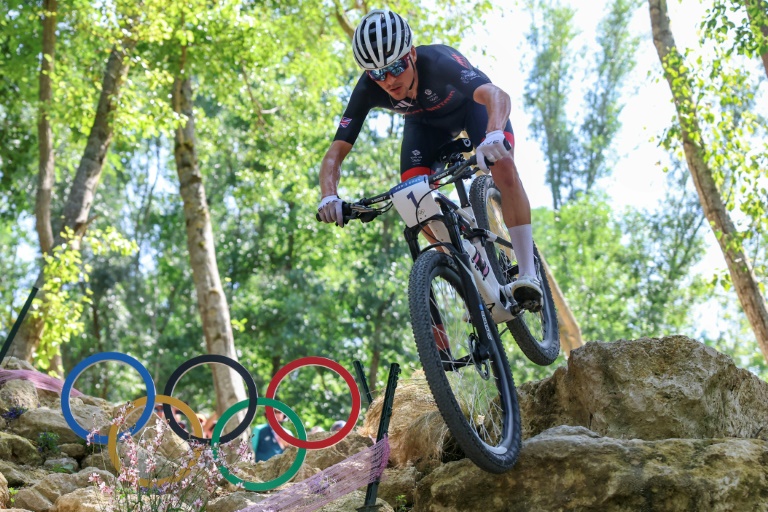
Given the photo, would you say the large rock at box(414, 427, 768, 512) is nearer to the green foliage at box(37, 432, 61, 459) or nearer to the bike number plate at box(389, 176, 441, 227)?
the bike number plate at box(389, 176, 441, 227)

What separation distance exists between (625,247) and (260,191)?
18.2 meters

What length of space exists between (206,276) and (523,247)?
26.0 ft

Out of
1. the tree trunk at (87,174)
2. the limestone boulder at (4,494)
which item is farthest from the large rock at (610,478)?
the tree trunk at (87,174)

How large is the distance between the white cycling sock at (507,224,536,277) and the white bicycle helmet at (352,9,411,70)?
1.30 meters

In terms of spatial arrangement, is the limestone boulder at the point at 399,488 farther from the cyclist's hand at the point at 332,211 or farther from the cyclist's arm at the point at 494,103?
the cyclist's arm at the point at 494,103

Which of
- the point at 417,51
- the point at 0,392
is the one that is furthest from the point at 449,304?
the point at 0,392

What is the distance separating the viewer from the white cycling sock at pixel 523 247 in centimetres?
512

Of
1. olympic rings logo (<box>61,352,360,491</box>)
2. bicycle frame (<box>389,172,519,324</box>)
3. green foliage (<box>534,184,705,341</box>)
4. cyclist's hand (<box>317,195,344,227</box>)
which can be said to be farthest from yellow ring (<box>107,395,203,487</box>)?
green foliage (<box>534,184,705,341</box>)

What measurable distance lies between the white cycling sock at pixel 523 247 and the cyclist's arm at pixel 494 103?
793 mm

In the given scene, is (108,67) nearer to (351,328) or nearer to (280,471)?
(280,471)

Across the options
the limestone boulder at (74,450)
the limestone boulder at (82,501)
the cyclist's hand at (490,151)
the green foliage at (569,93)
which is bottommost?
the limestone boulder at (82,501)

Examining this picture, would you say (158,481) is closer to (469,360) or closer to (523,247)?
(469,360)

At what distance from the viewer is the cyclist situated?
184 inches

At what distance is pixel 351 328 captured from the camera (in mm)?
25906
